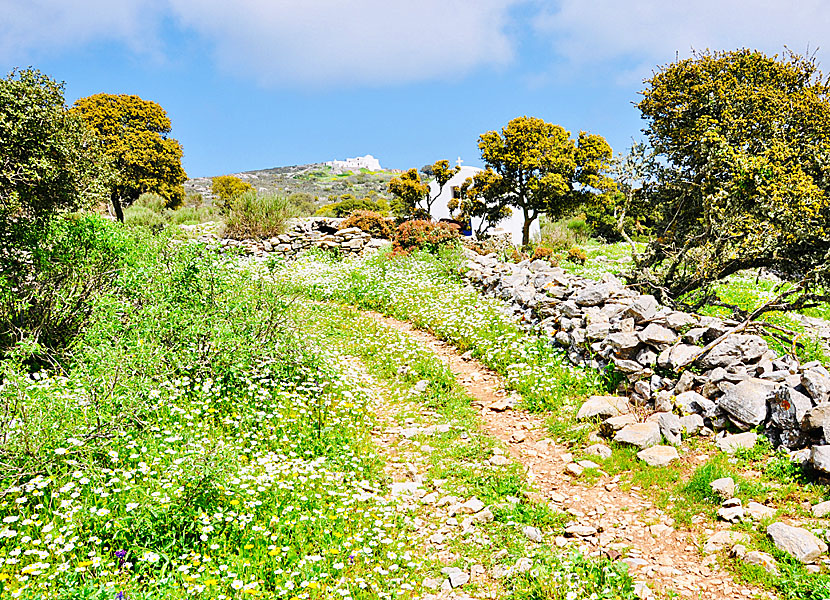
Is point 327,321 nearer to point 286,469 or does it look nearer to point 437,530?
point 286,469

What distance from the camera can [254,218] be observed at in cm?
2148

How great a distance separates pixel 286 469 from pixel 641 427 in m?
4.36

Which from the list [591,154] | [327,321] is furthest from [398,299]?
[591,154]

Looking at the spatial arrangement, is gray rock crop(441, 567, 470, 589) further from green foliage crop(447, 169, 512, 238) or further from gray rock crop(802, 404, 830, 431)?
green foliage crop(447, 169, 512, 238)

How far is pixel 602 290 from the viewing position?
9.88m

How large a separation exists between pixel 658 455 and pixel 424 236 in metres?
13.9

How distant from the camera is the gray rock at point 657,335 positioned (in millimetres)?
7789

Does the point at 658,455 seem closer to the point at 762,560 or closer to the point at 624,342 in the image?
the point at 762,560

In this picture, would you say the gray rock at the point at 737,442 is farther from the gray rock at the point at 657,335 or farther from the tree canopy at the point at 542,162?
the tree canopy at the point at 542,162

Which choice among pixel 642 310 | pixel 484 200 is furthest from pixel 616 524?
pixel 484 200

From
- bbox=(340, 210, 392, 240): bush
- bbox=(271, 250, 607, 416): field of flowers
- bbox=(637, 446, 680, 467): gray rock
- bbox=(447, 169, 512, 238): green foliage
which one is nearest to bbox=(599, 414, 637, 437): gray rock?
bbox=(637, 446, 680, 467): gray rock

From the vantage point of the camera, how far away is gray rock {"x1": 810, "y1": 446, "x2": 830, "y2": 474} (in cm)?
496

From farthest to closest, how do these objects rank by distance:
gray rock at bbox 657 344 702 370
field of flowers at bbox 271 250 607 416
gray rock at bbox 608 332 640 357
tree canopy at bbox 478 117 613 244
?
tree canopy at bbox 478 117 613 244, field of flowers at bbox 271 250 607 416, gray rock at bbox 608 332 640 357, gray rock at bbox 657 344 702 370

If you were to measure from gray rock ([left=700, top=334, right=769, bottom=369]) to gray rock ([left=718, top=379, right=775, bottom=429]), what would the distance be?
1.73 feet
